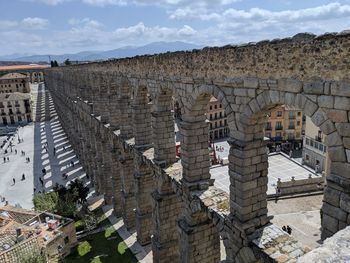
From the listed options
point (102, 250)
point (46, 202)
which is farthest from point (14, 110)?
point (102, 250)

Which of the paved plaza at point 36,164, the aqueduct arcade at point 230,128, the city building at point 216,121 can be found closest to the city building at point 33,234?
the aqueduct arcade at point 230,128

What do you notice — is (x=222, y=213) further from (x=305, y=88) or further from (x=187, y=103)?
(x=305, y=88)

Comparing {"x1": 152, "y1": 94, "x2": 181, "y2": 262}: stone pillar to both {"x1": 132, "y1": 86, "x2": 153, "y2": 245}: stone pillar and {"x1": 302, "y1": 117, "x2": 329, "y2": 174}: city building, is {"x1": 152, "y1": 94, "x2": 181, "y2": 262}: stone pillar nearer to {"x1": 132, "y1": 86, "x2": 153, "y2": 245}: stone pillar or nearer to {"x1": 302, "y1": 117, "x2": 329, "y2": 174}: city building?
{"x1": 132, "y1": 86, "x2": 153, "y2": 245}: stone pillar

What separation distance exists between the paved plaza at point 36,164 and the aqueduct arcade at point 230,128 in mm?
17496

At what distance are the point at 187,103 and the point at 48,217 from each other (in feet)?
59.9

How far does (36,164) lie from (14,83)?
59.1 meters

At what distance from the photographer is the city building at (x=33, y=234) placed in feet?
69.5

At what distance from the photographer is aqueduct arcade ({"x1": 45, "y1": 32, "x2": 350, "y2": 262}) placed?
7.98 m

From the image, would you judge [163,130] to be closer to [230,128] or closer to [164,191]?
[164,191]

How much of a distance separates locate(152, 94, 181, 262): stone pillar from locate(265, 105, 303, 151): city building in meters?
36.5

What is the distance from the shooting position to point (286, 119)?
52156 mm

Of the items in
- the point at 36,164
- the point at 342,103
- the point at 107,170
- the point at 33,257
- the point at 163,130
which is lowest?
the point at 36,164

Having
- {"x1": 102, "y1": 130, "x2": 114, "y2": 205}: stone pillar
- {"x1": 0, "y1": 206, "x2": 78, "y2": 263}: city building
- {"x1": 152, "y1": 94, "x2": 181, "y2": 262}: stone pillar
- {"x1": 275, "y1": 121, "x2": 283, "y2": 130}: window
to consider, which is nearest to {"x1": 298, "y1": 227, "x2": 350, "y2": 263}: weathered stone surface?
{"x1": 152, "y1": 94, "x2": 181, "y2": 262}: stone pillar

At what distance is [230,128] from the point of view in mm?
11367
